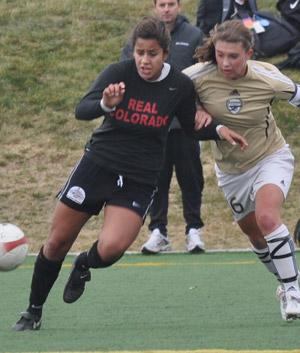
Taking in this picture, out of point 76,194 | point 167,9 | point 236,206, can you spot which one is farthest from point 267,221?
point 167,9

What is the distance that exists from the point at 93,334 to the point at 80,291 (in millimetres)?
541

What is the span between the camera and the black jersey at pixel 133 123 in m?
7.19

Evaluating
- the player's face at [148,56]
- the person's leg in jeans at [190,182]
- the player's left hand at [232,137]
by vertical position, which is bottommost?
the person's leg in jeans at [190,182]

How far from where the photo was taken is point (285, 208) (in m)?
13.5

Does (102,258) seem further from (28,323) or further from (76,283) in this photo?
(28,323)

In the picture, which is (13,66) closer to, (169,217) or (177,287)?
(169,217)

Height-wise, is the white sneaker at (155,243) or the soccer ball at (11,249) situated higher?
the soccer ball at (11,249)

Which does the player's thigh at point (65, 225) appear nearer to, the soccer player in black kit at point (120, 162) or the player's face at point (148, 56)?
the soccer player in black kit at point (120, 162)

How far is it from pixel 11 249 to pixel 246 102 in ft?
5.75

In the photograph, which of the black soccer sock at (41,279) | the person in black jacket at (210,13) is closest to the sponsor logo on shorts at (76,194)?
the black soccer sock at (41,279)

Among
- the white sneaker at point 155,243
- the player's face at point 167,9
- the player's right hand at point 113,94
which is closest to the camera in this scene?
the player's right hand at point 113,94

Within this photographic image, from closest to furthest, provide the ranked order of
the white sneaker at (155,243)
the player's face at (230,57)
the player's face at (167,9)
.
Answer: the player's face at (230,57), the player's face at (167,9), the white sneaker at (155,243)

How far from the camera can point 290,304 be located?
7363mm

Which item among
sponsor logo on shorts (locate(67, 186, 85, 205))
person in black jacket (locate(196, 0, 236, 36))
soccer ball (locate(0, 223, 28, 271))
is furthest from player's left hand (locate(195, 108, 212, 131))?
person in black jacket (locate(196, 0, 236, 36))
